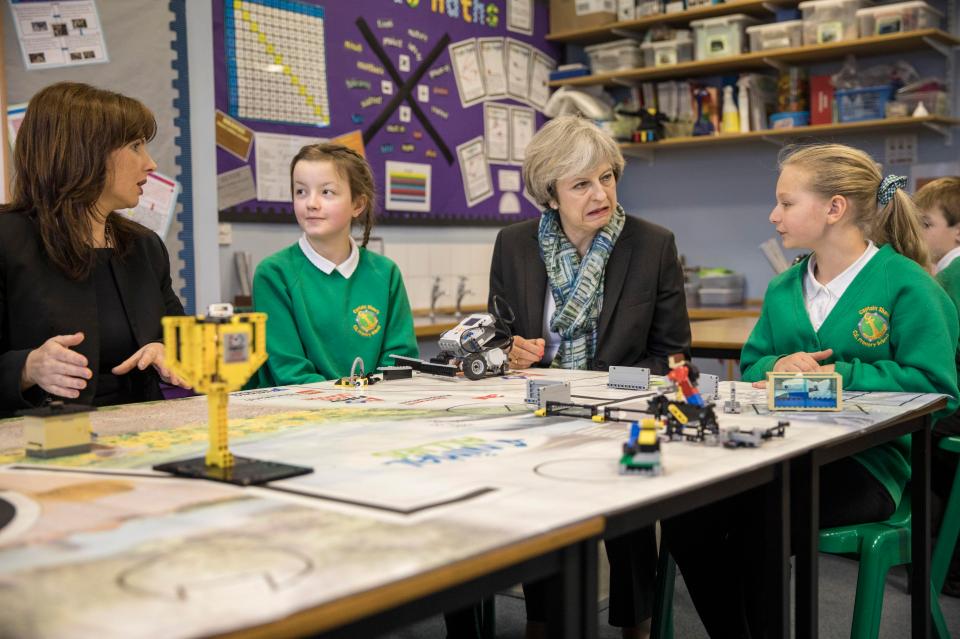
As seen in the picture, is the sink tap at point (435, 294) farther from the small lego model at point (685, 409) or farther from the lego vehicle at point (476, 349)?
the small lego model at point (685, 409)

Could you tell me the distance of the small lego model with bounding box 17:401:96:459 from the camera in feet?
4.10

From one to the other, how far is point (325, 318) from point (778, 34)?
334 centimetres

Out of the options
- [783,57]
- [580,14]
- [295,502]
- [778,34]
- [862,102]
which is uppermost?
[580,14]

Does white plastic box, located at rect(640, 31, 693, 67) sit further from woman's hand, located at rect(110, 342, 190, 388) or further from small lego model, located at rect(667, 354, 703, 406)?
small lego model, located at rect(667, 354, 703, 406)

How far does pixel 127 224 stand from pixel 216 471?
1.21 metres

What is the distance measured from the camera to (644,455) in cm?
114

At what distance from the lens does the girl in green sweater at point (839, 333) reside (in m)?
1.81

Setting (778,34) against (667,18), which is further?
(667,18)

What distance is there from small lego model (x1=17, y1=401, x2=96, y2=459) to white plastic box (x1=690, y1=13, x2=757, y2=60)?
170 inches

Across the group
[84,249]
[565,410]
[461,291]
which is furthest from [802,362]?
[461,291]

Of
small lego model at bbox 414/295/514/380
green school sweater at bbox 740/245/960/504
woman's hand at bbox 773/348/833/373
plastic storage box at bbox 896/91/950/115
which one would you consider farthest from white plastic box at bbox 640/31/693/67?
woman's hand at bbox 773/348/833/373

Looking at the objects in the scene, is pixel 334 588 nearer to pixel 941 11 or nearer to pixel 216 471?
pixel 216 471

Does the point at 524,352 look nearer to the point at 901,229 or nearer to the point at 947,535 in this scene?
the point at 901,229

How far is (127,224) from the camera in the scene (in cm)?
216
